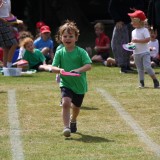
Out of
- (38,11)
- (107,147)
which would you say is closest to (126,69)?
(107,147)

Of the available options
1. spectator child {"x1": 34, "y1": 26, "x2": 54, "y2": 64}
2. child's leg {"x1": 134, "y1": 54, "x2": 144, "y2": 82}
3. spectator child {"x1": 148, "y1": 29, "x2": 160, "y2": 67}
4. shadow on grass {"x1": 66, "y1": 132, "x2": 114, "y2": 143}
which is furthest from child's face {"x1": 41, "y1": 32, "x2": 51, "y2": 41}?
shadow on grass {"x1": 66, "y1": 132, "x2": 114, "y2": 143}

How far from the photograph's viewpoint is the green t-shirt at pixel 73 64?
30.2ft

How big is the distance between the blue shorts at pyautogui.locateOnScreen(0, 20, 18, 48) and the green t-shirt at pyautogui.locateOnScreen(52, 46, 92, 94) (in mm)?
6580

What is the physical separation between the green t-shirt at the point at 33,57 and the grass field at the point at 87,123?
245cm

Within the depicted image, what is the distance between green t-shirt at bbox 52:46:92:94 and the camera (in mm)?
9203

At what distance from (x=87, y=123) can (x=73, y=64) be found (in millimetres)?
1104

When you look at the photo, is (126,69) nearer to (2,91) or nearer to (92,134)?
(2,91)

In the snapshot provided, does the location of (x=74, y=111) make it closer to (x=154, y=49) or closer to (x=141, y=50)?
(x=141, y=50)

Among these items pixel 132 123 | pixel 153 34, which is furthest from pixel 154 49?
pixel 132 123

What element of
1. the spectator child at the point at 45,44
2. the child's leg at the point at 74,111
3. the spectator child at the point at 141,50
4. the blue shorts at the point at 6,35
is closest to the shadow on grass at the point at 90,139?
the child's leg at the point at 74,111

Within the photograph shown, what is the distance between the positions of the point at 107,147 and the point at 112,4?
30.3 ft

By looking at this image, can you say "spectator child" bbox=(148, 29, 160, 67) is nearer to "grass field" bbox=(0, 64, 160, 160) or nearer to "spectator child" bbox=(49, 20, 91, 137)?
"grass field" bbox=(0, 64, 160, 160)

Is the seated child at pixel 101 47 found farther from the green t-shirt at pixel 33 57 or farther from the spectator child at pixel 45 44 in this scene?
the green t-shirt at pixel 33 57

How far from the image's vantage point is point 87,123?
1001 centimetres
